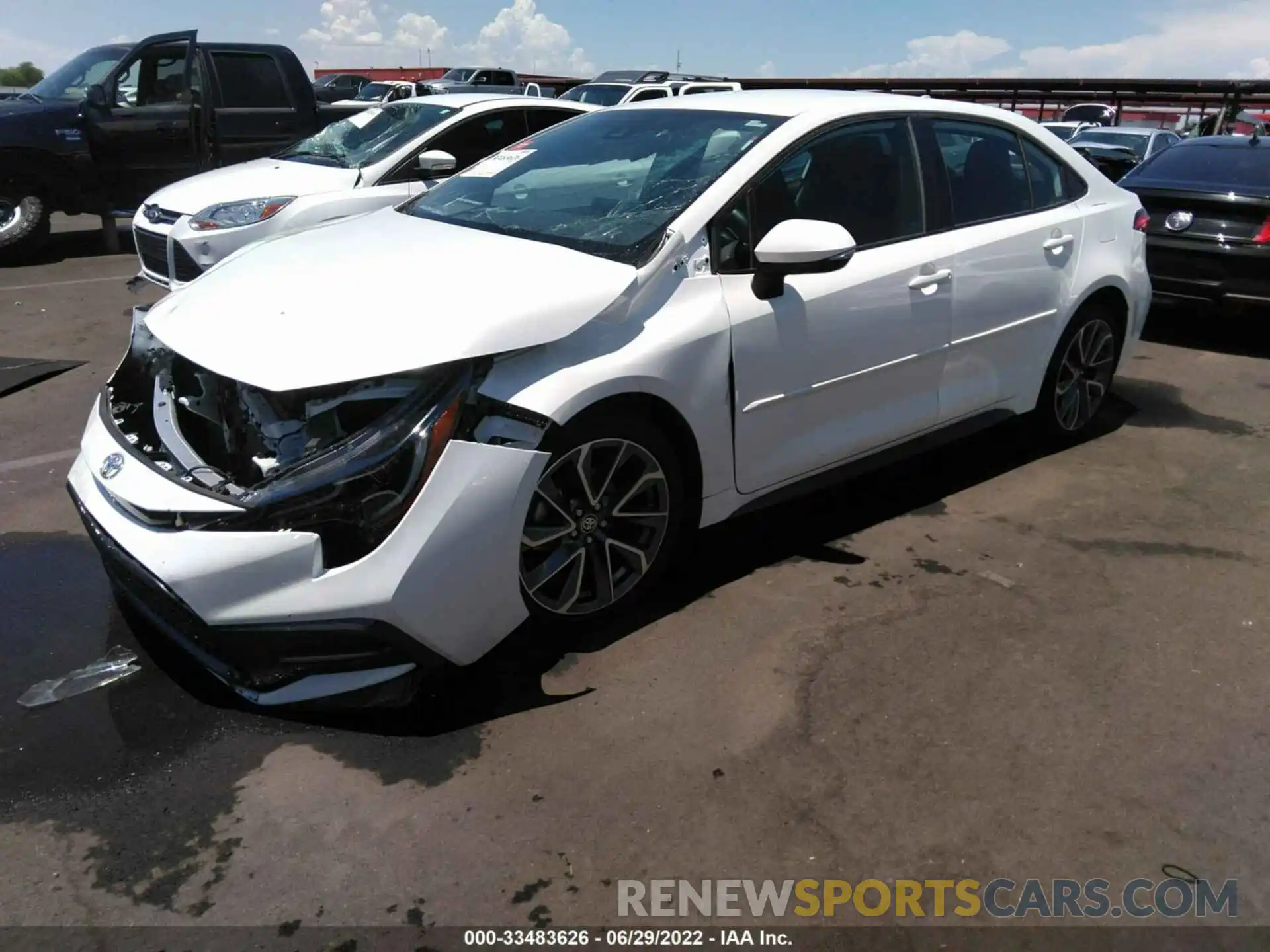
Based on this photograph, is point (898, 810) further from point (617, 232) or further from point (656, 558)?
point (617, 232)

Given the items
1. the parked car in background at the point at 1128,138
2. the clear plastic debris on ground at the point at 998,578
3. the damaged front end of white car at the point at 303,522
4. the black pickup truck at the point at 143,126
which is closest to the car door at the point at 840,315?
the clear plastic debris on ground at the point at 998,578

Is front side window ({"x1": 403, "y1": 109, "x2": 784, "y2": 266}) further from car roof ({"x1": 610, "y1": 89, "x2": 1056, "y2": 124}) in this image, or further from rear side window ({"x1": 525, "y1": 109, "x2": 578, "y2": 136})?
rear side window ({"x1": 525, "y1": 109, "x2": 578, "y2": 136})

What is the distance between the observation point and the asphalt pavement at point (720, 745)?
236 centimetres

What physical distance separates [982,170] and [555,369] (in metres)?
2.47

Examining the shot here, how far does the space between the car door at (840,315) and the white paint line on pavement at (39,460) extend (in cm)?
321

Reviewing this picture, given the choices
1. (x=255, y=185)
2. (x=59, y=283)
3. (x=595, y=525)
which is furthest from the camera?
(x=59, y=283)

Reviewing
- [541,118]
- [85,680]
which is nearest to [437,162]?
[541,118]

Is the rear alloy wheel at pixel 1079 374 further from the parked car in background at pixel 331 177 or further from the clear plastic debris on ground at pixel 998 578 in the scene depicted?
the parked car in background at pixel 331 177

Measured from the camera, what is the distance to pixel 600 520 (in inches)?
124

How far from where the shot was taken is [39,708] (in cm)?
290

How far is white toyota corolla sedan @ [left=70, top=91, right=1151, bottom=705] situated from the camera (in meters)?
2.60

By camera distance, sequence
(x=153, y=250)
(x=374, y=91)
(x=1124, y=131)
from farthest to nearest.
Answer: (x=374, y=91), (x=1124, y=131), (x=153, y=250)

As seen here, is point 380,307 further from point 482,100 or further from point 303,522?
point 482,100
